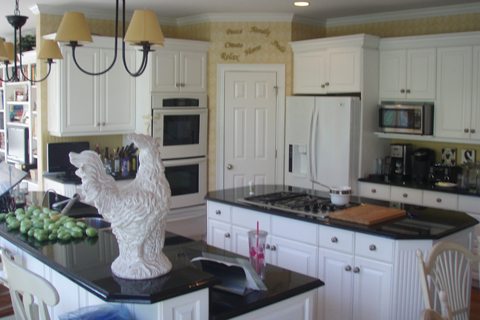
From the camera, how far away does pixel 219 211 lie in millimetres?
4320

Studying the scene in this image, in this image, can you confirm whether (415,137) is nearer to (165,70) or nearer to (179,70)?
(179,70)

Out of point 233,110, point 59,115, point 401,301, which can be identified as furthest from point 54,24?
point 401,301

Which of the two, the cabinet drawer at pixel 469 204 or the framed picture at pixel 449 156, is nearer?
the cabinet drawer at pixel 469 204

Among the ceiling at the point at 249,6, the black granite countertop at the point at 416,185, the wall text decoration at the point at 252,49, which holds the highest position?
the ceiling at the point at 249,6

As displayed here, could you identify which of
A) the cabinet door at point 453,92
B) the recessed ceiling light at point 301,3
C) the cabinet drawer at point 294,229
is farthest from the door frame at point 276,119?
the cabinet drawer at point 294,229

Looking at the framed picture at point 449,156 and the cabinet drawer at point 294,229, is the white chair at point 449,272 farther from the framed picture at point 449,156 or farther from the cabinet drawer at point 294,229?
the framed picture at point 449,156

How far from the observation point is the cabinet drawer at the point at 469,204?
4.89 metres

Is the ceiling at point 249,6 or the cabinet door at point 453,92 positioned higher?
the ceiling at point 249,6

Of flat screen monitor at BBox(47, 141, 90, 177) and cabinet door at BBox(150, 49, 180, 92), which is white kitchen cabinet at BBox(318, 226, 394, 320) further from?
flat screen monitor at BBox(47, 141, 90, 177)

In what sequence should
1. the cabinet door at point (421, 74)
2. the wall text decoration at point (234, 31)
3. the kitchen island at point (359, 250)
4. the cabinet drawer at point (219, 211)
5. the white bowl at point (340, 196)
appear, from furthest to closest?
the wall text decoration at point (234, 31) < the cabinet door at point (421, 74) < the cabinet drawer at point (219, 211) < the white bowl at point (340, 196) < the kitchen island at point (359, 250)

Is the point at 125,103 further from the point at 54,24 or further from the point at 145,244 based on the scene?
the point at 145,244

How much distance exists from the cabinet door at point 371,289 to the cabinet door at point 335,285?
0.15ft

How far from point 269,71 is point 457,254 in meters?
3.93

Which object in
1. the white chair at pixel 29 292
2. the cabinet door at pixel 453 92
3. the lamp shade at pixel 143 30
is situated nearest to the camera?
the white chair at pixel 29 292
